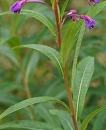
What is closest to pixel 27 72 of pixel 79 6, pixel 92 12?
pixel 92 12

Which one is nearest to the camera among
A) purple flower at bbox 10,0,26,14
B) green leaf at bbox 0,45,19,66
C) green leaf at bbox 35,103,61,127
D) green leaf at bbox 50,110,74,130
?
purple flower at bbox 10,0,26,14

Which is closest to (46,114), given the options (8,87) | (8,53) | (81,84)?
(8,87)

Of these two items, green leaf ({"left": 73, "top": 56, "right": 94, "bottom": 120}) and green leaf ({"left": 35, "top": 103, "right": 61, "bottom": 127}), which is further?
green leaf ({"left": 35, "top": 103, "right": 61, "bottom": 127})

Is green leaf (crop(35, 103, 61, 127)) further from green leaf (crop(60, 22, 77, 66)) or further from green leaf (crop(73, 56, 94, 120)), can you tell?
green leaf (crop(60, 22, 77, 66))

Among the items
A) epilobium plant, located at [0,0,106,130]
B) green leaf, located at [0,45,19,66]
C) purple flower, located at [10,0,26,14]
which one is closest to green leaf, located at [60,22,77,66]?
epilobium plant, located at [0,0,106,130]

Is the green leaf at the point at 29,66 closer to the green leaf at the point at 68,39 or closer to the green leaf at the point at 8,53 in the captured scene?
the green leaf at the point at 8,53

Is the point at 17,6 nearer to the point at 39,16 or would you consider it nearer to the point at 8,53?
the point at 39,16

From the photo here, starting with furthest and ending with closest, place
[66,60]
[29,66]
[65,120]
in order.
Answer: [29,66]
[65,120]
[66,60]

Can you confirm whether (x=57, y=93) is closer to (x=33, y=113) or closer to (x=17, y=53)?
(x=33, y=113)

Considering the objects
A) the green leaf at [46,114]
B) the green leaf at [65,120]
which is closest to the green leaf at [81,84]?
the green leaf at [65,120]
